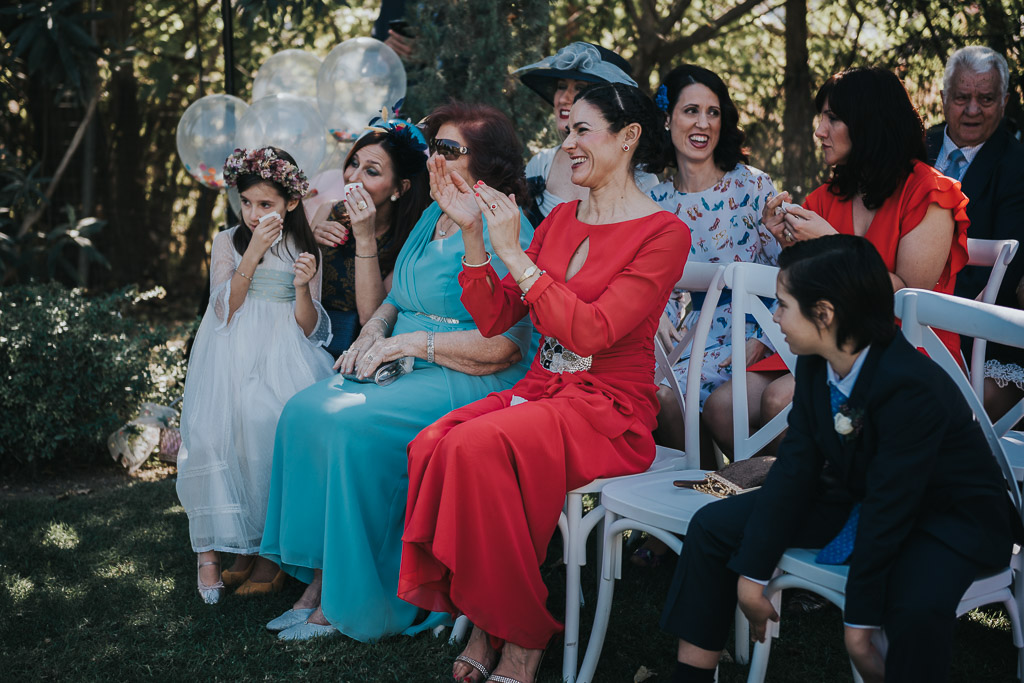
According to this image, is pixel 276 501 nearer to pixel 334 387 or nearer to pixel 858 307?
pixel 334 387

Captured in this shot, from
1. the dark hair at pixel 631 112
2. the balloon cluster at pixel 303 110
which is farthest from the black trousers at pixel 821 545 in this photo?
the balloon cluster at pixel 303 110

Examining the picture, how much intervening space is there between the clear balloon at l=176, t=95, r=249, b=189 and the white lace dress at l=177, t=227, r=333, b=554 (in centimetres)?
171

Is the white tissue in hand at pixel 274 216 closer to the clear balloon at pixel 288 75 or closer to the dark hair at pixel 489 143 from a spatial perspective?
the dark hair at pixel 489 143

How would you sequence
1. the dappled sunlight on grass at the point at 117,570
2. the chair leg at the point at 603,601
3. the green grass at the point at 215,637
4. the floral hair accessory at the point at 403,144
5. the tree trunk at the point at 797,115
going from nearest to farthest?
the chair leg at the point at 603,601, the green grass at the point at 215,637, the dappled sunlight on grass at the point at 117,570, the floral hair accessory at the point at 403,144, the tree trunk at the point at 797,115

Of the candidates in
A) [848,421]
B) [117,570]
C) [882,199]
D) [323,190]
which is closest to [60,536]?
[117,570]

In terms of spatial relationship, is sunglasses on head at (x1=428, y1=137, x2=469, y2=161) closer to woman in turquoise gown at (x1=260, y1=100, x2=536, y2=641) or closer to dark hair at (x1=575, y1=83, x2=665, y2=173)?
woman in turquoise gown at (x1=260, y1=100, x2=536, y2=641)

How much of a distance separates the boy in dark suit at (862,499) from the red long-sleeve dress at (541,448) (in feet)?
1.65

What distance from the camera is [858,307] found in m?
1.91

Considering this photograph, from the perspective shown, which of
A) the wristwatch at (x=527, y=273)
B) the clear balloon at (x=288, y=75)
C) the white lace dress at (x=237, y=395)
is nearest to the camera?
the wristwatch at (x=527, y=273)

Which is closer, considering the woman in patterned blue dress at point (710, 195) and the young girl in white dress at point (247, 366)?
the young girl in white dress at point (247, 366)

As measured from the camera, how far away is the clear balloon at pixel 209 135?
194 inches

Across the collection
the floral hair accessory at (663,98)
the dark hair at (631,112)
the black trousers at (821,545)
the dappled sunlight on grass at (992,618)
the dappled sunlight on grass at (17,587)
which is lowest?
the dappled sunlight on grass at (992,618)

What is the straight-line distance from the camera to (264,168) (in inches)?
130

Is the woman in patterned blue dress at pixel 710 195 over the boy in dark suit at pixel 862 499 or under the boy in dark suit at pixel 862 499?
over
